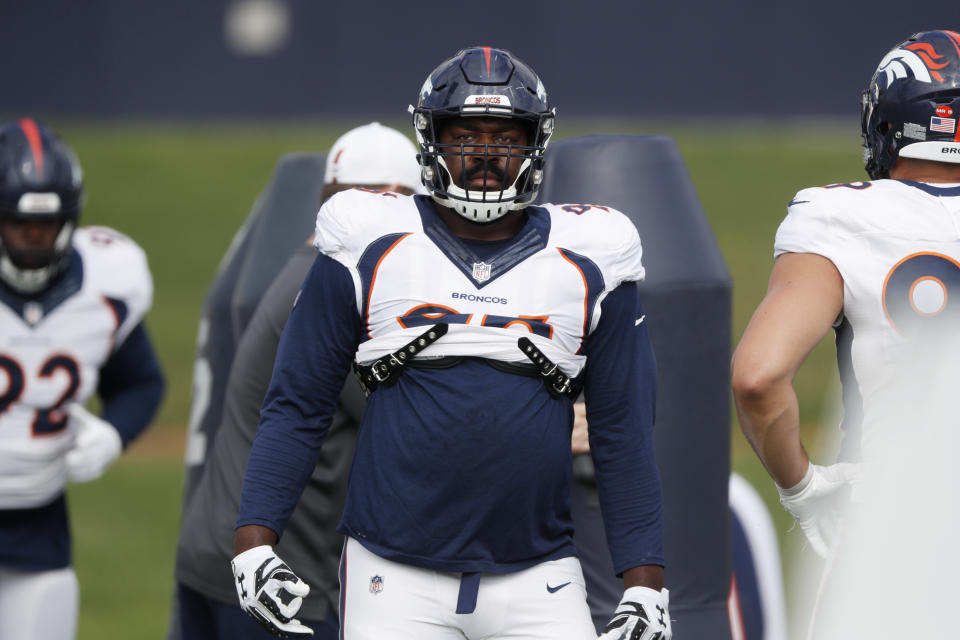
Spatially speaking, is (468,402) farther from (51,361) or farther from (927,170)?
(51,361)

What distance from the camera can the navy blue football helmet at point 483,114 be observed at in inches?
107

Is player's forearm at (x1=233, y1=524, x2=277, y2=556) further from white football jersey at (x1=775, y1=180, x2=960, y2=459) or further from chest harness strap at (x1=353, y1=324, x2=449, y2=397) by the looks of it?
white football jersey at (x1=775, y1=180, x2=960, y2=459)

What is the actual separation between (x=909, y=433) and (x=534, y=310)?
1.45 metres

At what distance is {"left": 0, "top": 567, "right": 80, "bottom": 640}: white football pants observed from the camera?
13.4ft

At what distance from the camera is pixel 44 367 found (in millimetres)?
4211

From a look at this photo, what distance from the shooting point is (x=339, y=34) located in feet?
64.1

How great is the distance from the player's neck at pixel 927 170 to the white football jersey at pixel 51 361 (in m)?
2.71

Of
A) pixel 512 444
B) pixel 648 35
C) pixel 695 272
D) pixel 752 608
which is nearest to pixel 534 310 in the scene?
pixel 512 444

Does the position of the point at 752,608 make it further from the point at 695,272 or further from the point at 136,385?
the point at 136,385

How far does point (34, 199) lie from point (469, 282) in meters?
2.11

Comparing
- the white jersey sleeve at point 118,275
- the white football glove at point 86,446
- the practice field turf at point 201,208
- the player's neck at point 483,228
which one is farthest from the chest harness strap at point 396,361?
the practice field turf at point 201,208

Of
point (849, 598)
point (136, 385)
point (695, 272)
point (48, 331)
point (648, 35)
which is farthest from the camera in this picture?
point (648, 35)

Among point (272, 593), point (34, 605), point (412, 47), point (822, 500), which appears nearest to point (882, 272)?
point (822, 500)

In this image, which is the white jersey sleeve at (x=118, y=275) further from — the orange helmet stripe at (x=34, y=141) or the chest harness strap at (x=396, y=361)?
the chest harness strap at (x=396, y=361)
